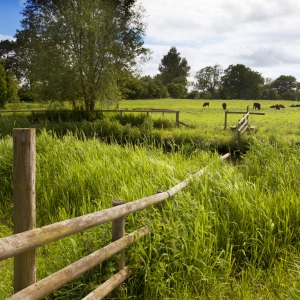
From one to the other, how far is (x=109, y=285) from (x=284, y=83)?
98.2 m

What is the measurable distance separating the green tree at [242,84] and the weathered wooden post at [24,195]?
7788 centimetres

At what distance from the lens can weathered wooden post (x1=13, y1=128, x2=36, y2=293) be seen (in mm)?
2443

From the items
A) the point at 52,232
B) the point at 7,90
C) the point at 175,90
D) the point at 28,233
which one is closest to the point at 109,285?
the point at 52,232

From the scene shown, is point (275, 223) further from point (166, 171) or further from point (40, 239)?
point (40, 239)

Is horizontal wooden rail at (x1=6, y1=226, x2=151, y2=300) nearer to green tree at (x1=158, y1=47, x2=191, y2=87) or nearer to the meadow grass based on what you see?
the meadow grass

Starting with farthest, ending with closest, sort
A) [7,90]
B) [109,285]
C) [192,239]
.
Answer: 1. [7,90]
2. [192,239]
3. [109,285]

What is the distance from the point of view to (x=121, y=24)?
73.5 ft

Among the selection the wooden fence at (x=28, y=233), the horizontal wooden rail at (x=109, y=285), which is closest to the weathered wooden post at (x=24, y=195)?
the wooden fence at (x=28, y=233)

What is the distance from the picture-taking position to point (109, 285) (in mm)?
3102

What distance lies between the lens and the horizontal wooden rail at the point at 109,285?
9.52 ft

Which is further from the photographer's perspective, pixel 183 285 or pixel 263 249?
pixel 263 249

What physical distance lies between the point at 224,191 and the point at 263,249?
3.88 ft

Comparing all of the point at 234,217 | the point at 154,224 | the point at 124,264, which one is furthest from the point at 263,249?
the point at 124,264

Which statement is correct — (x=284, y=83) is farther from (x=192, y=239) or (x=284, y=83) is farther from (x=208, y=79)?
(x=192, y=239)
